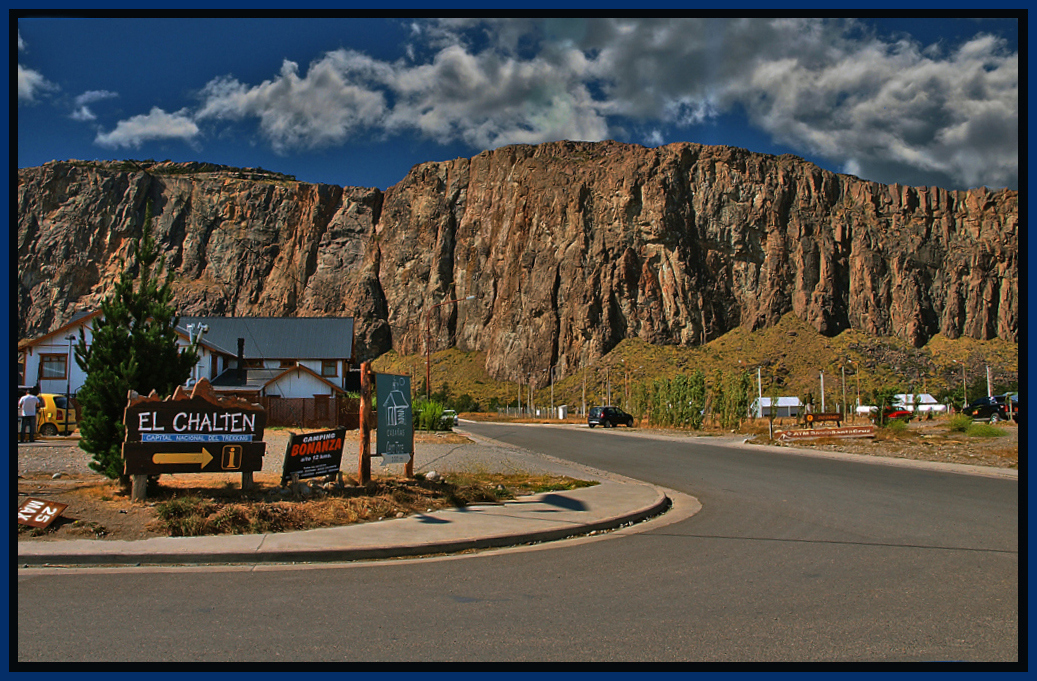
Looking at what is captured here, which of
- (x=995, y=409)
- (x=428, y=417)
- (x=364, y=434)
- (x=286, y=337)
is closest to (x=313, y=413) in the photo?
(x=428, y=417)

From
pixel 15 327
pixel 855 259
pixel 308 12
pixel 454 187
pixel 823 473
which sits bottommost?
pixel 823 473

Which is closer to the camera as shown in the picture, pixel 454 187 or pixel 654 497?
pixel 654 497

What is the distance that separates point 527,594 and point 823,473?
14.2m

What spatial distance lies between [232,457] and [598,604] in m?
6.75

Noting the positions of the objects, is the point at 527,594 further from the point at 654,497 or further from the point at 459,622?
the point at 654,497

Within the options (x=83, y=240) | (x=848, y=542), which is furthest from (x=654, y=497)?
(x=83, y=240)

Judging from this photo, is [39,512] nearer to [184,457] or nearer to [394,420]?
[184,457]

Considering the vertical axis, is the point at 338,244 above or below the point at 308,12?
above

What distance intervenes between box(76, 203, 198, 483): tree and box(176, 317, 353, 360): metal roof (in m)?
44.2

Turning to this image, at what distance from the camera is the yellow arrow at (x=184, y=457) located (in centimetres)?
1020

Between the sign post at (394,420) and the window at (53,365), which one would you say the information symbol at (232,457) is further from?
the window at (53,365)

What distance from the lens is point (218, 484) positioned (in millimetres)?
12266

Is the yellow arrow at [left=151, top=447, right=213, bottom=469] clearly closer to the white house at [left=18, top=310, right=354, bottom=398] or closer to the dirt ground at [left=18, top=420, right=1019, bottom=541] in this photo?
the dirt ground at [left=18, top=420, right=1019, bottom=541]

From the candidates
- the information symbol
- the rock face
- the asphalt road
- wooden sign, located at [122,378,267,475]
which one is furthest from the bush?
the rock face
